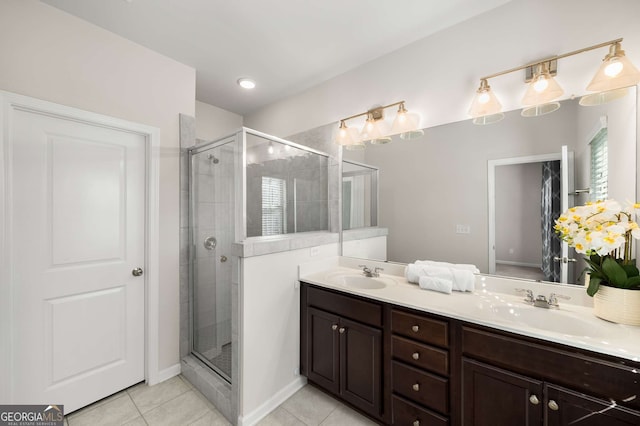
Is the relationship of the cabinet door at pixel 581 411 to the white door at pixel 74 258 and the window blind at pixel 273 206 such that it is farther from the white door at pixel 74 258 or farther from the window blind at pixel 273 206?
the white door at pixel 74 258

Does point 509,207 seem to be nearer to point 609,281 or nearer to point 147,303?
point 609,281

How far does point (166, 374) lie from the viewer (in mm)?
2172

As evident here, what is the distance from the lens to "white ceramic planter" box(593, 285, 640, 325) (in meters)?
1.12

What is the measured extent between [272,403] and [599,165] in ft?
8.32

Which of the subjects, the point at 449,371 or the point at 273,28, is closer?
the point at 449,371

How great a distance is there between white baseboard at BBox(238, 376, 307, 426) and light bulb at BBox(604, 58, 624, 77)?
8.97ft

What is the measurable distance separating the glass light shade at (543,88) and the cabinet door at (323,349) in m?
1.86

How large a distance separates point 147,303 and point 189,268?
0.41 meters

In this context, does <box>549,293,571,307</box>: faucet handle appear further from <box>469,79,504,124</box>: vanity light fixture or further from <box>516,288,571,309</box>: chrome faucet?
<box>469,79,504,124</box>: vanity light fixture

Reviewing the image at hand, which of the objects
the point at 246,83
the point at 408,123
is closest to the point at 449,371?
the point at 408,123

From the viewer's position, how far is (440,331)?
4.45ft

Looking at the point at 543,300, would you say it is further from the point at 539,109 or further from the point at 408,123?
the point at 408,123

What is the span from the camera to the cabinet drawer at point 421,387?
1342 millimetres

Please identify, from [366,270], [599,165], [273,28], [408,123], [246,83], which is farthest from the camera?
[246,83]
